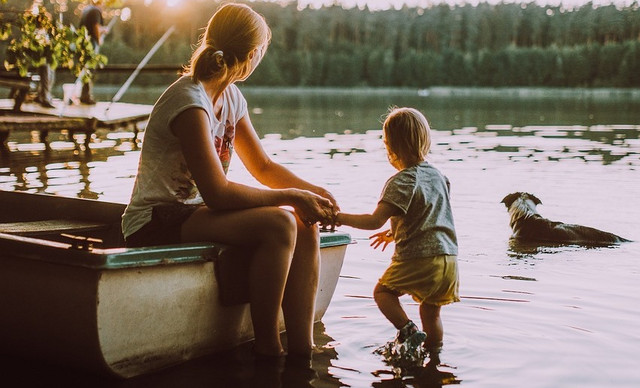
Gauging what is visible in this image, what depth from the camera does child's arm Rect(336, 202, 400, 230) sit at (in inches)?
156

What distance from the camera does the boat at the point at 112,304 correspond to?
132 inches

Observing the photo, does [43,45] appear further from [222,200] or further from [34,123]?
[34,123]

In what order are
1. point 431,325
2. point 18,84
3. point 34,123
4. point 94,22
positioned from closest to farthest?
point 431,325
point 34,123
point 18,84
point 94,22

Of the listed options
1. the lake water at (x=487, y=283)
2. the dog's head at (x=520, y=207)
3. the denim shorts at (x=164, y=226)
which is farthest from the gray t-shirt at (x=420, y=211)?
the dog's head at (x=520, y=207)

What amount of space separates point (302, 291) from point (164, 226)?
0.65 metres

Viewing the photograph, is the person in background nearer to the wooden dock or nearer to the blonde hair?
the wooden dock

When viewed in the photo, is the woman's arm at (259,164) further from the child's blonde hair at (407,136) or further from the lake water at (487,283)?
the lake water at (487,283)

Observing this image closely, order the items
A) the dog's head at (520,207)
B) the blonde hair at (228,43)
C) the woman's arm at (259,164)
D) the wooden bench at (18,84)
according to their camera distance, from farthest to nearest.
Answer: the wooden bench at (18,84) → the dog's head at (520,207) → the woman's arm at (259,164) → the blonde hair at (228,43)

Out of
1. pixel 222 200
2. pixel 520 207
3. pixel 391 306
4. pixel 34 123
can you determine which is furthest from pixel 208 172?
pixel 34 123

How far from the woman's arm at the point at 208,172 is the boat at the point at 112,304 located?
21 centimetres

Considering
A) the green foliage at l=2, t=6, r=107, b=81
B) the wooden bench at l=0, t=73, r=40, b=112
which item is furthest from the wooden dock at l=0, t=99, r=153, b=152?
the green foliage at l=2, t=6, r=107, b=81

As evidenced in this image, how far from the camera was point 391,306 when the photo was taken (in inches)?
163

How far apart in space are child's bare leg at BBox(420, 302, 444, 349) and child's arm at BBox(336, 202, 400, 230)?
479 mm

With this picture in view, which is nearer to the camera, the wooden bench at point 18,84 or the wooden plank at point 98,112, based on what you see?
the wooden bench at point 18,84
